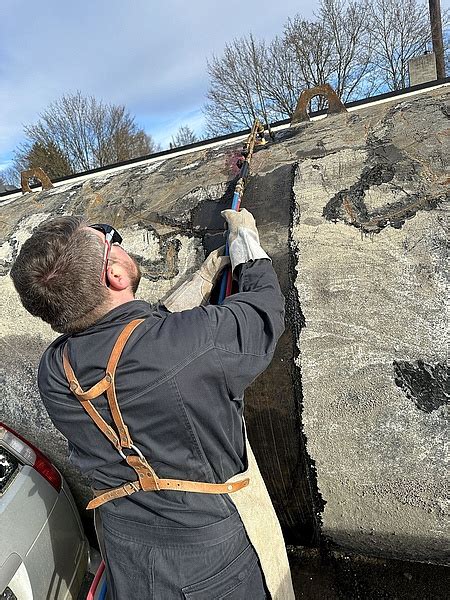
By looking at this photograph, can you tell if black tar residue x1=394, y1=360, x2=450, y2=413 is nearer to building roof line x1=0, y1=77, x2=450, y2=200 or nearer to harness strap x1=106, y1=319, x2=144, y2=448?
harness strap x1=106, y1=319, x2=144, y2=448

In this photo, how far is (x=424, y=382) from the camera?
1.74 m

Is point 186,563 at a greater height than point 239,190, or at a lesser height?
lesser

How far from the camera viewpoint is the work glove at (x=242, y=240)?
1.75 meters

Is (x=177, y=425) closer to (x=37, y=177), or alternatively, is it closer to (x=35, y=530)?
(x=35, y=530)

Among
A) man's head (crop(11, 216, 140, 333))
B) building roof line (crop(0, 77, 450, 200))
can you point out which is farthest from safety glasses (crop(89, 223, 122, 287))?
building roof line (crop(0, 77, 450, 200))

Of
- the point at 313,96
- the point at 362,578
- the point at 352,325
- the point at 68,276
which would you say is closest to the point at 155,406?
the point at 68,276

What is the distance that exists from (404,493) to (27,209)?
2.45m

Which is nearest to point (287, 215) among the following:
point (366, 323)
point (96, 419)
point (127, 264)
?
point (366, 323)

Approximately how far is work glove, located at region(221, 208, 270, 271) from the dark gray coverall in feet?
0.34

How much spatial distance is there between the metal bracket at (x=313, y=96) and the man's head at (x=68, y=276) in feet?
5.74

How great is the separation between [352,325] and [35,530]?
5.34 ft

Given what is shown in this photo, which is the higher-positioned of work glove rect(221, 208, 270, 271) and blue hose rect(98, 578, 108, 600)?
work glove rect(221, 208, 270, 271)

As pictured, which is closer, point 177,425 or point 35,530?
point 177,425

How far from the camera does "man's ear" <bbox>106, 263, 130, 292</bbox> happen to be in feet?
4.96
